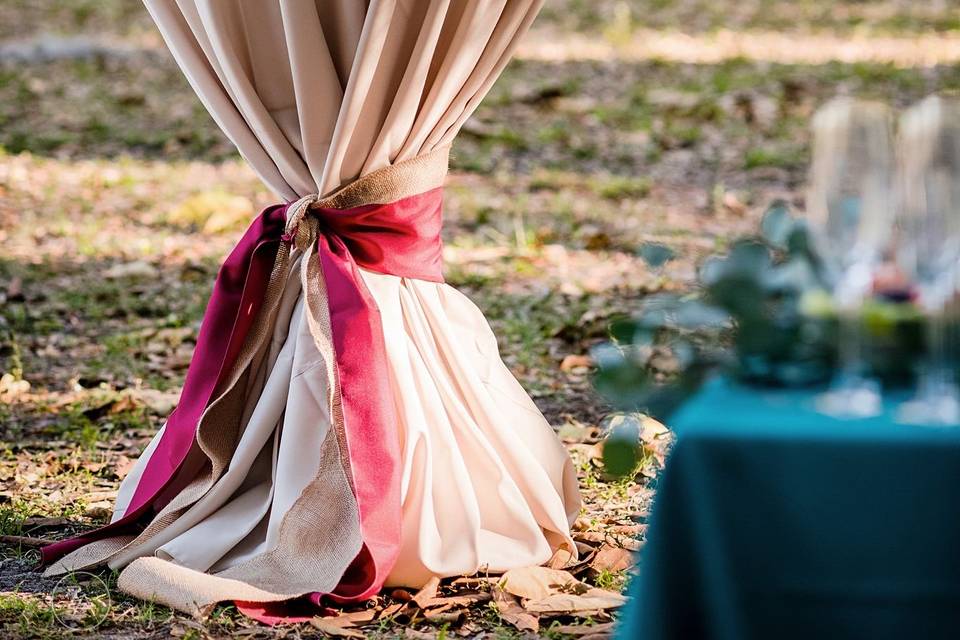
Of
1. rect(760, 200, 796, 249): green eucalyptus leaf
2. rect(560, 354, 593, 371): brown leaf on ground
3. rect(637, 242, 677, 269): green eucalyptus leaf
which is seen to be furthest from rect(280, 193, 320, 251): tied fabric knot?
rect(560, 354, 593, 371): brown leaf on ground

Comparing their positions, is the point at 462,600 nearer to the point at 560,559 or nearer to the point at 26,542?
the point at 560,559

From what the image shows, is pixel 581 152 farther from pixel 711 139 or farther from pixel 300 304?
pixel 300 304

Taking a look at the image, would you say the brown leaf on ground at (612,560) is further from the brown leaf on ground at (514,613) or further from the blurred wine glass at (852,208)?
the blurred wine glass at (852,208)

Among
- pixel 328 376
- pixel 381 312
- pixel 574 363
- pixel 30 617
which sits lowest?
pixel 30 617

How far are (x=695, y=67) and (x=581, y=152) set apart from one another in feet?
6.53

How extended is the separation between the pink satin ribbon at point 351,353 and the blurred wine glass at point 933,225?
1335 mm

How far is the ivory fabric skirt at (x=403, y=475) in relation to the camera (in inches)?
107

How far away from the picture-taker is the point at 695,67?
8.89 meters

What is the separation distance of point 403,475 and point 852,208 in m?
1.38

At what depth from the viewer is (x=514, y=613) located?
2.69m

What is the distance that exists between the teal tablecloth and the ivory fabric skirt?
48.4 inches

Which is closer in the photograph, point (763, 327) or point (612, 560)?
point (763, 327)

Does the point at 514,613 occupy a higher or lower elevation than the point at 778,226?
lower

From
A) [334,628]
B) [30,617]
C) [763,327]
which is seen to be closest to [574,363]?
[334,628]
